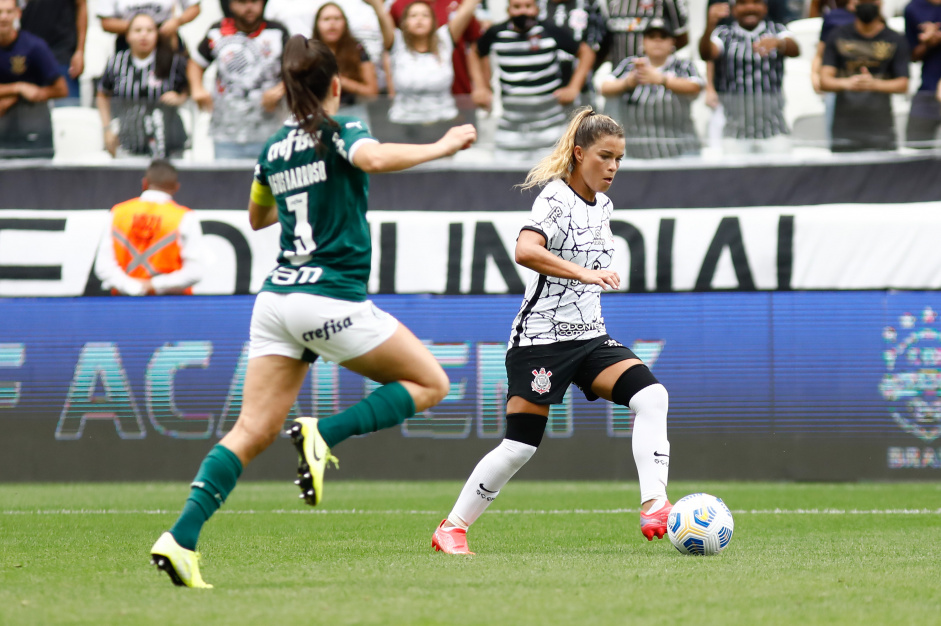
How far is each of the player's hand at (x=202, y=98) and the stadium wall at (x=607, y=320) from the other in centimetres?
61

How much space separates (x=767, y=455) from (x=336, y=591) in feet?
23.5

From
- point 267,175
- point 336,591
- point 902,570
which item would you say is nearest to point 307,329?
point 267,175

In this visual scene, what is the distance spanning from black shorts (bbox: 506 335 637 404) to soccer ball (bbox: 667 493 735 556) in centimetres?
77

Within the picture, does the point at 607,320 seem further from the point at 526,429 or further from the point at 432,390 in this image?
the point at 432,390

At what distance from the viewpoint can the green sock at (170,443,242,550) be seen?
4336 millimetres

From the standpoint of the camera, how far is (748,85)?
1133 cm

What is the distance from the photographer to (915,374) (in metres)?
10.5

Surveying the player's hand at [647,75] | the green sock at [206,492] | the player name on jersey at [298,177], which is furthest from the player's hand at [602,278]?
the player's hand at [647,75]

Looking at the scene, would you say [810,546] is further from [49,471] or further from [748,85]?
[49,471]

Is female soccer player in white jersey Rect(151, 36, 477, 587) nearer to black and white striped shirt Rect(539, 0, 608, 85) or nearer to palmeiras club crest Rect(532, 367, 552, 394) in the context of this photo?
palmeiras club crest Rect(532, 367, 552, 394)

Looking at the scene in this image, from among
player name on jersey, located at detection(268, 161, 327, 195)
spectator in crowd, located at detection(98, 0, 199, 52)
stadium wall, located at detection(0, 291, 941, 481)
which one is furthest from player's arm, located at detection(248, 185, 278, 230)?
spectator in crowd, located at detection(98, 0, 199, 52)

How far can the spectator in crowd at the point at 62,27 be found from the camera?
1255cm

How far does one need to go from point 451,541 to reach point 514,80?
21.5 feet

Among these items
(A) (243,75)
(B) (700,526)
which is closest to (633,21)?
(A) (243,75)
